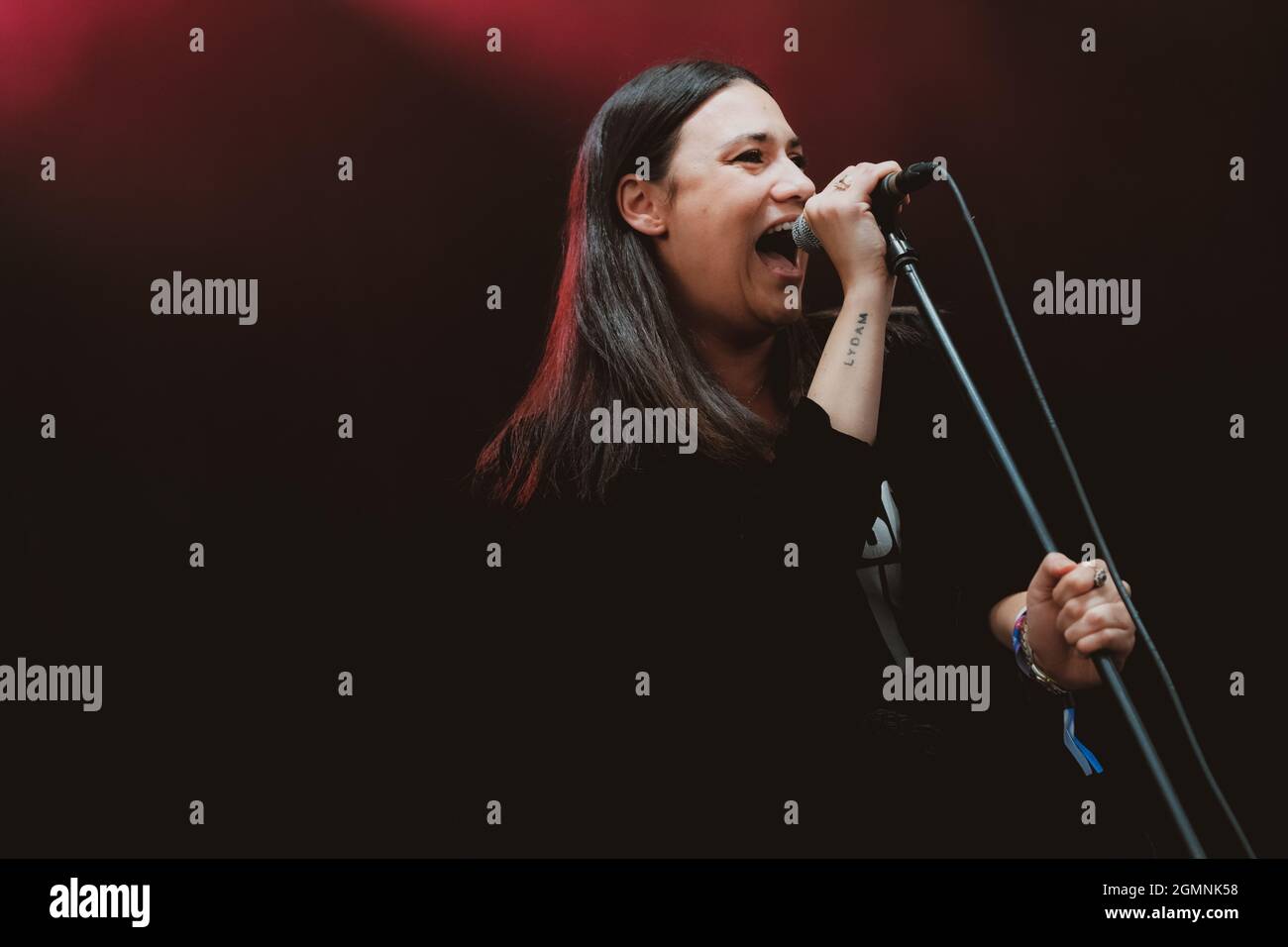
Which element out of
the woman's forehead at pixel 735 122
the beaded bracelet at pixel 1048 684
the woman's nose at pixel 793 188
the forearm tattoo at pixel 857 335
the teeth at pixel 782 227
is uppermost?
the woman's forehead at pixel 735 122

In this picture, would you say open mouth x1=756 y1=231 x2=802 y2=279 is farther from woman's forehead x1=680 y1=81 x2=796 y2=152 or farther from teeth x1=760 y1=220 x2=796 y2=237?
woman's forehead x1=680 y1=81 x2=796 y2=152

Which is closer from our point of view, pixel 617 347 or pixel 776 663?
pixel 776 663

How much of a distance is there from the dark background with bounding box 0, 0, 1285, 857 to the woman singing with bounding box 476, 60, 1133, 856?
212mm

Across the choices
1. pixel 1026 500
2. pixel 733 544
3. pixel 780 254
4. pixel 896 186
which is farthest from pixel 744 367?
pixel 1026 500

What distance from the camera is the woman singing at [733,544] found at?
1.65 metres

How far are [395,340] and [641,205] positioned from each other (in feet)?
1.71

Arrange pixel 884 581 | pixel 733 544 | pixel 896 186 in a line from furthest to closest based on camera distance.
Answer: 1. pixel 884 581
2. pixel 733 544
3. pixel 896 186

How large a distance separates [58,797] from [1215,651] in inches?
81.4

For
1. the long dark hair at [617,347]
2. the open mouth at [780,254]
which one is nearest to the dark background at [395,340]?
the long dark hair at [617,347]

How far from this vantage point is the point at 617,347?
182 cm

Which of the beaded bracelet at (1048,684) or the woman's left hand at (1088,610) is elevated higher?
the woman's left hand at (1088,610)

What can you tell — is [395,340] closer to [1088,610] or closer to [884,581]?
[884,581]

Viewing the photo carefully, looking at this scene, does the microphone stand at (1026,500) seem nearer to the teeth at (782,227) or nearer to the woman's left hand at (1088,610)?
the woman's left hand at (1088,610)

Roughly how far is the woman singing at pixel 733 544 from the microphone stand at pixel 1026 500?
22 cm
